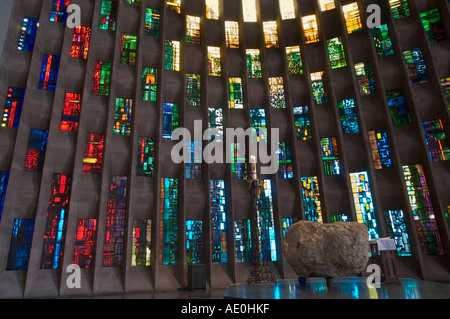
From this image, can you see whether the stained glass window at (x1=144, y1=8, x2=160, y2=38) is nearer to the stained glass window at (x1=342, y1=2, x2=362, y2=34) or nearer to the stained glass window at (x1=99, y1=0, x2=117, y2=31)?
the stained glass window at (x1=99, y1=0, x2=117, y2=31)

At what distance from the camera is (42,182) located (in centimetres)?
905

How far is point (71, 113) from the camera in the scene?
414 inches

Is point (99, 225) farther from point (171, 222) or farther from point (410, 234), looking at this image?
point (410, 234)

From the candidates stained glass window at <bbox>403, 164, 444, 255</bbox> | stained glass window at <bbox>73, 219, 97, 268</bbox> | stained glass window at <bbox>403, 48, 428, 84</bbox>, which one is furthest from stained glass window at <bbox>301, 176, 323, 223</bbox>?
stained glass window at <bbox>73, 219, 97, 268</bbox>

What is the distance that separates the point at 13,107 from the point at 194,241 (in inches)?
290

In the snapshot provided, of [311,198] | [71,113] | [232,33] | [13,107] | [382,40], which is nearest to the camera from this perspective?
[13,107]

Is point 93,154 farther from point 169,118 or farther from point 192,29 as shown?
point 192,29

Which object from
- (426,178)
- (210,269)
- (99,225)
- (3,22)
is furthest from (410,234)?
(3,22)

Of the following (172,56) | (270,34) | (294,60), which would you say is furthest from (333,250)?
(270,34)

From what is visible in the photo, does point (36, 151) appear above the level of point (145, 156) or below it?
below

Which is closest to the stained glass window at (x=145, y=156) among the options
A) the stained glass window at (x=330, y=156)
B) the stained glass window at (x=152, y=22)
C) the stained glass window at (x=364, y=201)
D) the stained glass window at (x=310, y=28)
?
the stained glass window at (x=152, y=22)

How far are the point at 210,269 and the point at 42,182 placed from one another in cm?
569

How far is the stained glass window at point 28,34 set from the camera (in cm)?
1054

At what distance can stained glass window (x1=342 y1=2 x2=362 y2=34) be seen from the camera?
12289mm
